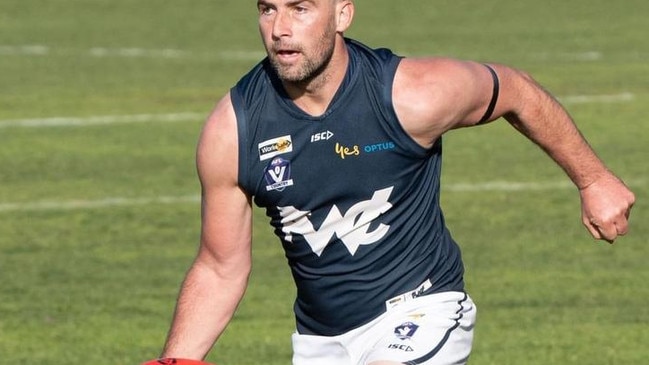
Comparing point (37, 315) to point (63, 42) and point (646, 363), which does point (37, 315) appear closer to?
point (646, 363)

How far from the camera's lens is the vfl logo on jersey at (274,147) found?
7367mm

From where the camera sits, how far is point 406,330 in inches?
294

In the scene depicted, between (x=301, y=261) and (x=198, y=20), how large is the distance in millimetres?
20037

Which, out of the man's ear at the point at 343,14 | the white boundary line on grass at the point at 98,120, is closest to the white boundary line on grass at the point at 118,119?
the white boundary line on grass at the point at 98,120

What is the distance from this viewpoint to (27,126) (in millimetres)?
19078

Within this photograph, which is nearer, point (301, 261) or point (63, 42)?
point (301, 261)

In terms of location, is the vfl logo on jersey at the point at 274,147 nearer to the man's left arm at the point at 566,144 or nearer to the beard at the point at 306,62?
the beard at the point at 306,62

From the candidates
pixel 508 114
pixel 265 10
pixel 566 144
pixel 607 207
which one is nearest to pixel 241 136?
pixel 265 10

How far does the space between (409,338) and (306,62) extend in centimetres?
116

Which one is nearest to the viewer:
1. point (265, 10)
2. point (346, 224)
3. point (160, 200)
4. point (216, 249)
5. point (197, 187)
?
point (265, 10)

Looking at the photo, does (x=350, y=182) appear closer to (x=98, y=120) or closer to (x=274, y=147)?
(x=274, y=147)

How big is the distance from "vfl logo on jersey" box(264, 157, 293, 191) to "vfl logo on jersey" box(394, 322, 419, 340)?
72 centimetres

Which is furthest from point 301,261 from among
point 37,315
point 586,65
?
point 586,65

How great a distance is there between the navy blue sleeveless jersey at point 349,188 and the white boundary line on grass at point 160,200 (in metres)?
7.85
